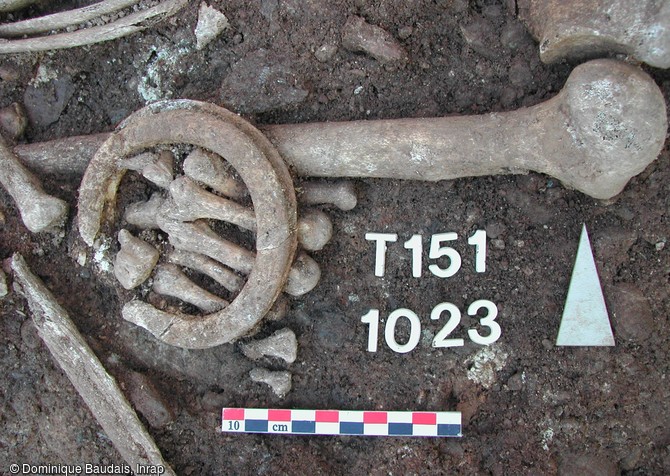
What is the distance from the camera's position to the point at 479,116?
2506mm

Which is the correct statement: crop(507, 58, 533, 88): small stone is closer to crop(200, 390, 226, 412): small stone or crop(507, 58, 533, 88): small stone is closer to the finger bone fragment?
the finger bone fragment

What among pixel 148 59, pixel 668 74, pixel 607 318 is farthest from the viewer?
pixel 148 59

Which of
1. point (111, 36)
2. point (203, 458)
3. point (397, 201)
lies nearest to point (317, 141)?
point (397, 201)

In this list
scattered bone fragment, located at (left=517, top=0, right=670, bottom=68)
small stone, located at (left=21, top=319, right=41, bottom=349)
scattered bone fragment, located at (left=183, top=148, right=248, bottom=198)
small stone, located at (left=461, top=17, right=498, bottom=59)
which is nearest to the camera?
scattered bone fragment, located at (left=517, top=0, right=670, bottom=68)

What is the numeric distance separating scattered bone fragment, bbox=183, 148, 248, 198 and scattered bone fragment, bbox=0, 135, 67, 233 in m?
0.76

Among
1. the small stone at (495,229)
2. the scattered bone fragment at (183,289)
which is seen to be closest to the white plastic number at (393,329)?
the small stone at (495,229)

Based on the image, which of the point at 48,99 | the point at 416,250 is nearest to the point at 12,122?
the point at 48,99

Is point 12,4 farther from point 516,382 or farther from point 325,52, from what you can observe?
point 516,382

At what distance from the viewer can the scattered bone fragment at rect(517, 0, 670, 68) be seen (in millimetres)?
2150

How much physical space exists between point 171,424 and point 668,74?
278 cm

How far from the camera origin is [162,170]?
8.54ft

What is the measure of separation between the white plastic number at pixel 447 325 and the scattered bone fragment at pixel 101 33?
1887 mm

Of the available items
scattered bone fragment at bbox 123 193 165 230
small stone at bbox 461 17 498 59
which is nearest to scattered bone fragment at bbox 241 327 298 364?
scattered bone fragment at bbox 123 193 165 230

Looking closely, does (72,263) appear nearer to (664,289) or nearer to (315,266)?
(315,266)
